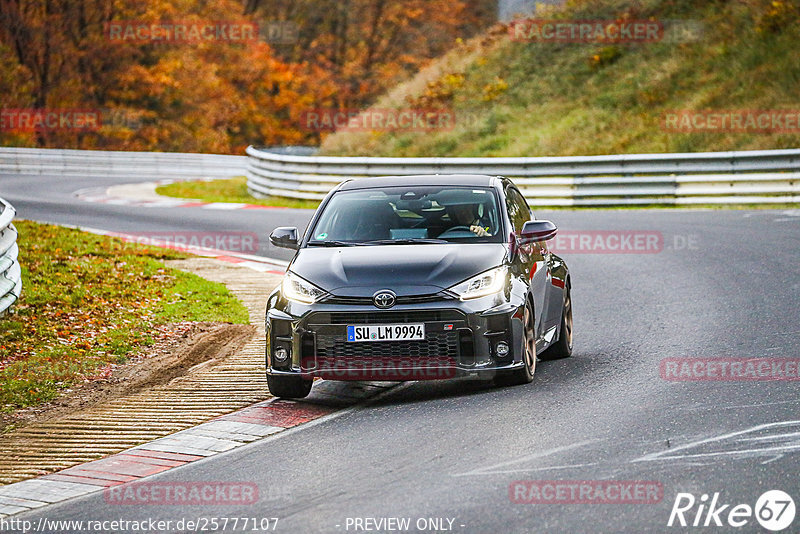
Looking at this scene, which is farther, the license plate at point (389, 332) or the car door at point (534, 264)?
the car door at point (534, 264)

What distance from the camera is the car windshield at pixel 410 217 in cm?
998

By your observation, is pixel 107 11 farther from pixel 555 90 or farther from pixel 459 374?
pixel 459 374

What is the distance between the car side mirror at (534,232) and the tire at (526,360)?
2.22 feet

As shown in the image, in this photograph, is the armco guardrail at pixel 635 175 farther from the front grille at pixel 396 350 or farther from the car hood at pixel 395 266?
the front grille at pixel 396 350

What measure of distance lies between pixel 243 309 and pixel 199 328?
1221 mm

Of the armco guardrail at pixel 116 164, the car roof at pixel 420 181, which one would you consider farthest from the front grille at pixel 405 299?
the armco guardrail at pixel 116 164

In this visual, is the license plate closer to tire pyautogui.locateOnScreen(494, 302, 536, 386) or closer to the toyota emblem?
the toyota emblem

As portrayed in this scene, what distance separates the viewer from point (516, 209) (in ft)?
35.4

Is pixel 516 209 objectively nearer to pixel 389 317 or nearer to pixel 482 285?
pixel 482 285

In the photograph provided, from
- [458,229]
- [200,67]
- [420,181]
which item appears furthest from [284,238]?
[200,67]

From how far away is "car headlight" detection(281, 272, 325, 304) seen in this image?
29.8 feet

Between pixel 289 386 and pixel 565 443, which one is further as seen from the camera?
pixel 289 386

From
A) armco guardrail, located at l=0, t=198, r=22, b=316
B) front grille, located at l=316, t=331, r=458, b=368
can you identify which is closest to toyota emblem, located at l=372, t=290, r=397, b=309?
front grille, located at l=316, t=331, r=458, b=368

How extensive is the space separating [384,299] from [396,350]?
1.22 ft
